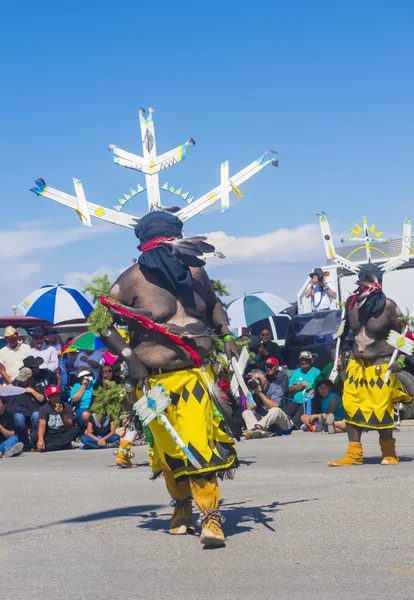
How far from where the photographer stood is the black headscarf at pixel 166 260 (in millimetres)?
6355

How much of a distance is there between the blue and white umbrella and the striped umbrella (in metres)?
3.48

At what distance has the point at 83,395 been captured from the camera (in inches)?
634

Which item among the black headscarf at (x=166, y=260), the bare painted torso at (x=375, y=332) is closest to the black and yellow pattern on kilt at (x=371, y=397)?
the bare painted torso at (x=375, y=332)

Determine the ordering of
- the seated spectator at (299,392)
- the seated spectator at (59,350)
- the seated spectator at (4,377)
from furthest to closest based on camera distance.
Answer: the seated spectator at (59,350) → the seated spectator at (299,392) → the seated spectator at (4,377)

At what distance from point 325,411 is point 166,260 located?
10.5 metres

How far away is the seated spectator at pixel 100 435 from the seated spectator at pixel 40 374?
128 centimetres

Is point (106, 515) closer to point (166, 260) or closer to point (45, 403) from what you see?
point (166, 260)

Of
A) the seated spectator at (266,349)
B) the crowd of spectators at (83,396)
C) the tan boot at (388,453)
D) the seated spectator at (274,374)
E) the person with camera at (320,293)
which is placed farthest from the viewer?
the person with camera at (320,293)

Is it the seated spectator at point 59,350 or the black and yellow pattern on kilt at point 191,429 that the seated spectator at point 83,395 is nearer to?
the seated spectator at point 59,350

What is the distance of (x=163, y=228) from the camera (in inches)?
256

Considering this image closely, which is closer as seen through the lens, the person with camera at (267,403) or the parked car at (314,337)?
the person with camera at (267,403)

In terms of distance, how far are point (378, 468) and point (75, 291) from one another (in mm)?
13121

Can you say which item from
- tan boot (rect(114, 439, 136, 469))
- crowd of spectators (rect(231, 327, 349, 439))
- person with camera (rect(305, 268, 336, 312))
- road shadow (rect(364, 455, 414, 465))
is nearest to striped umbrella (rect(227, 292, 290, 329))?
person with camera (rect(305, 268, 336, 312))

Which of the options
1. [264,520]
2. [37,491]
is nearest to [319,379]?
[37,491]
